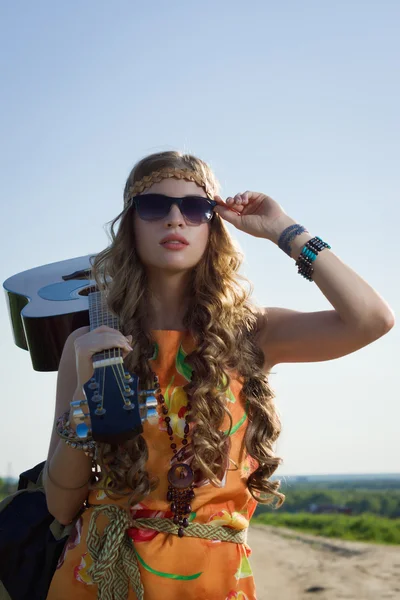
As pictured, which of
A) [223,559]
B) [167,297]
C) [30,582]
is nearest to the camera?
[223,559]

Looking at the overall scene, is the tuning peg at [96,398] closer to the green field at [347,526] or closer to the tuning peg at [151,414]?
the tuning peg at [151,414]

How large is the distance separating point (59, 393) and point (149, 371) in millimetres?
377

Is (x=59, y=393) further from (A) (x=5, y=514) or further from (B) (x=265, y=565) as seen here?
(B) (x=265, y=565)

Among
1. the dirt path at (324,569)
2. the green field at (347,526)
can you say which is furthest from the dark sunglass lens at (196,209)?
the green field at (347,526)

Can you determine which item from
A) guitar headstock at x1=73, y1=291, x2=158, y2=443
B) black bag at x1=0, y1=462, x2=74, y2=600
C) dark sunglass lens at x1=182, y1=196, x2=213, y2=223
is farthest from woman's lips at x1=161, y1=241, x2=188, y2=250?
black bag at x1=0, y1=462, x2=74, y2=600

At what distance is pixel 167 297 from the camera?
330 centimetres

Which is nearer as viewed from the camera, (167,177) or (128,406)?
(128,406)

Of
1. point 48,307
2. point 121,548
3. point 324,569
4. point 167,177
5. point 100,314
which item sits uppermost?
point 167,177

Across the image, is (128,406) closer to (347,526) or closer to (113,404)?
(113,404)

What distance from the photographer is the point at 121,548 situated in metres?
2.85

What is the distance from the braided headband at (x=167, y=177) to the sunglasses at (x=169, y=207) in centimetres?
7

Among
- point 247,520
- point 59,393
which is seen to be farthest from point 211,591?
point 59,393

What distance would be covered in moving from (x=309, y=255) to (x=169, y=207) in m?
0.60

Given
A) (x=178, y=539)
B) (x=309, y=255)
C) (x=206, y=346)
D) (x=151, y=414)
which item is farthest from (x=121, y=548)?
(x=309, y=255)
